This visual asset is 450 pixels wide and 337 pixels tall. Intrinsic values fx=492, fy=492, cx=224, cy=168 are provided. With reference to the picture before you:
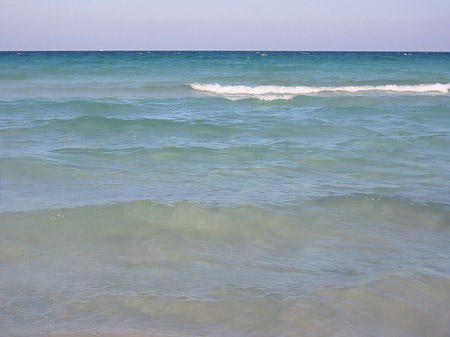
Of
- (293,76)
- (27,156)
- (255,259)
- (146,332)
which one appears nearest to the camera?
(146,332)

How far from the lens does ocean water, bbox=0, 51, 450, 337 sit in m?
3.63

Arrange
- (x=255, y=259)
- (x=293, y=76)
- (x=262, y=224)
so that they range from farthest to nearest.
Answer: (x=293, y=76)
(x=262, y=224)
(x=255, y=259)

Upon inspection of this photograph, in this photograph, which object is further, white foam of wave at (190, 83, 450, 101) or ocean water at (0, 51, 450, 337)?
white foam of wave at (190, 83, 450, 101)

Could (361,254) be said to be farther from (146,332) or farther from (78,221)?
(78,221)

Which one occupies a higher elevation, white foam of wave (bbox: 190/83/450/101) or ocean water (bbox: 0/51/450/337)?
white foam of wave (bbox: 190/83/450/101)

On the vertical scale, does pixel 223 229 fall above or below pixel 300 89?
below

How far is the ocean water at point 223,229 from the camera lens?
363 cm

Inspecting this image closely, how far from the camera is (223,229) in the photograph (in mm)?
5328

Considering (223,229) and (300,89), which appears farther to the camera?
(300,89)

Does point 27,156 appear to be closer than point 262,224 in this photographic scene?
No

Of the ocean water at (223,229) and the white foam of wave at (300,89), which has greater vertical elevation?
the white foam of wave at (300,89)

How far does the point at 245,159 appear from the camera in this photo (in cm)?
859

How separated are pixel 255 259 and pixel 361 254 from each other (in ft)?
3.37

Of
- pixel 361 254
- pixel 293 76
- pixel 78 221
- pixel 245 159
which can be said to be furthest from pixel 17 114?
pixel 293 76
